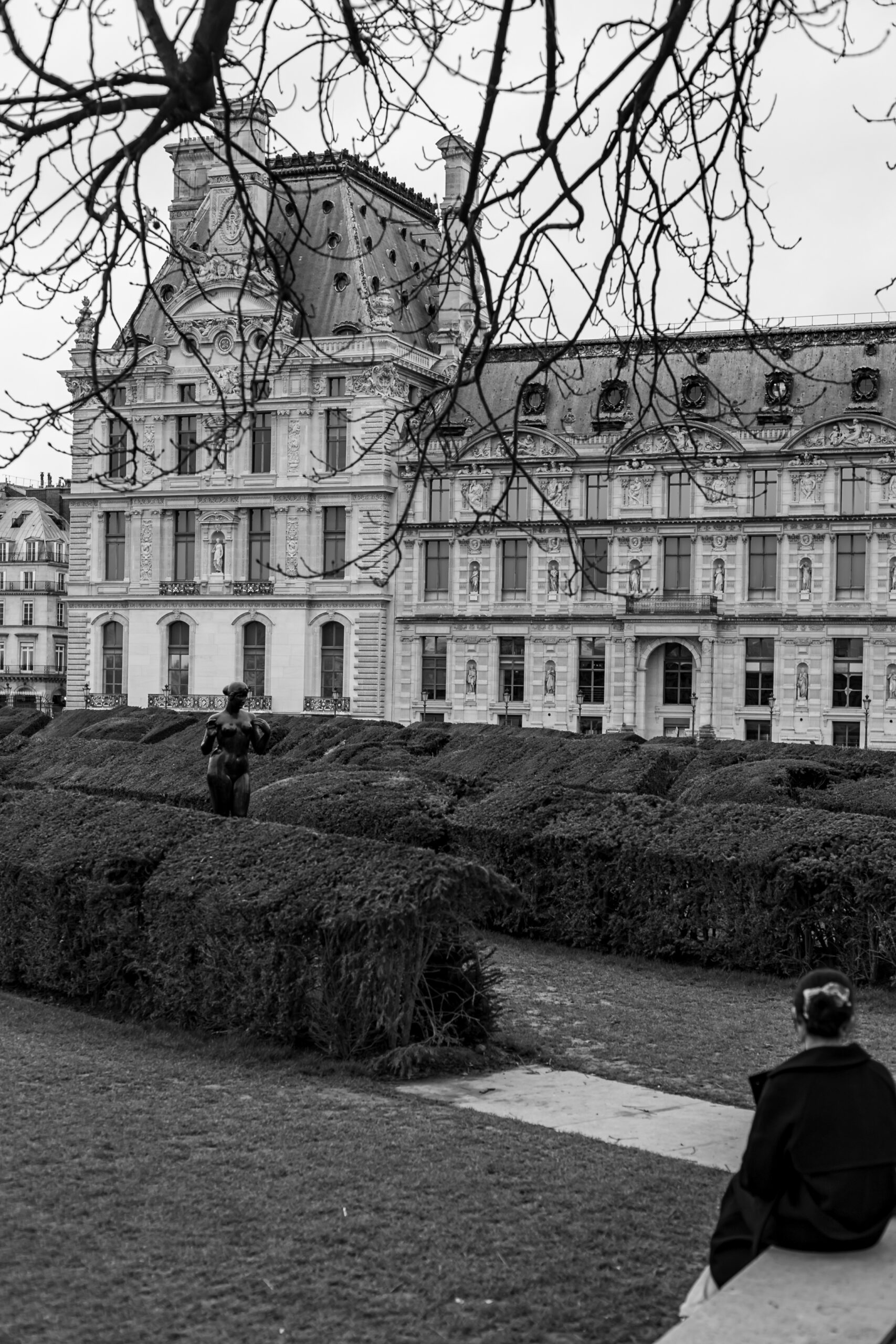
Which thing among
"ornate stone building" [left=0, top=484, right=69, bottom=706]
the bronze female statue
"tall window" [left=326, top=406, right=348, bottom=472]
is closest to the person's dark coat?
the bronze female statue

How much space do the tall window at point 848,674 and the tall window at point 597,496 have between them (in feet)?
34.0

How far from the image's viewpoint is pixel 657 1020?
41.6 ft

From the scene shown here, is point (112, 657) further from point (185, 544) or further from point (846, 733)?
point (846, 733)

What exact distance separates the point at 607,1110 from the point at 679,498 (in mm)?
54187

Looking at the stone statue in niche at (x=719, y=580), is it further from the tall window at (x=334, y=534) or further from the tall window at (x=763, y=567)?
the tall window at (x=334, y=534)

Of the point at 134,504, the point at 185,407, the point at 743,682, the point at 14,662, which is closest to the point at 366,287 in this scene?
the point at 185,407

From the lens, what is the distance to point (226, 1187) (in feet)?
25.8

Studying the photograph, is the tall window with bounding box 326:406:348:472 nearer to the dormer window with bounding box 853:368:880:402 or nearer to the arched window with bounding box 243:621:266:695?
the arched window with bounding box 243:621:266:695

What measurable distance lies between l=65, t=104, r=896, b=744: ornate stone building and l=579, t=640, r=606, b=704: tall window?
90 millimetres

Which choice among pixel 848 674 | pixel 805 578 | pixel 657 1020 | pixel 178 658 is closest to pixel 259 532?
pixel 178 658

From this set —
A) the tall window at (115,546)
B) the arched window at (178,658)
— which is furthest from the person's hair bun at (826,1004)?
the tall window at (115,546)

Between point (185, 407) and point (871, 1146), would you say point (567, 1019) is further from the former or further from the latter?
point (185, 407)

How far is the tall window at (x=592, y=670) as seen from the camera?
63.3m

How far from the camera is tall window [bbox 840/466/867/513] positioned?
59.2 m
